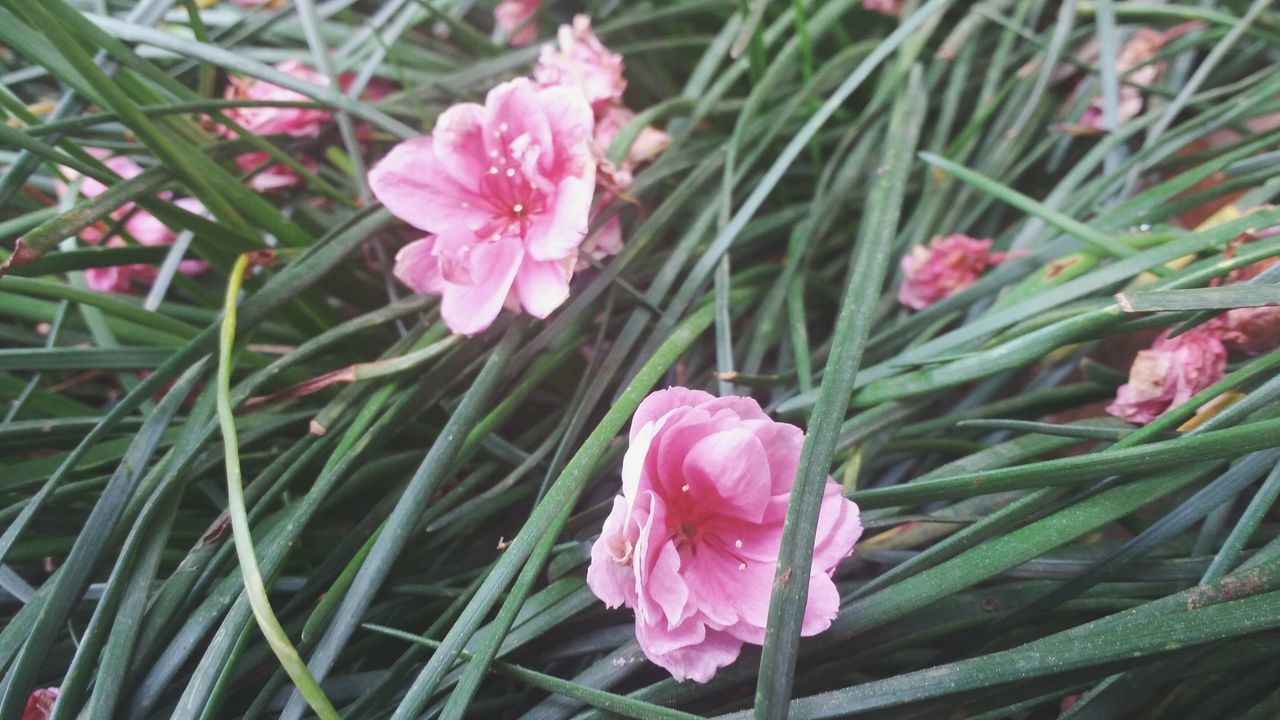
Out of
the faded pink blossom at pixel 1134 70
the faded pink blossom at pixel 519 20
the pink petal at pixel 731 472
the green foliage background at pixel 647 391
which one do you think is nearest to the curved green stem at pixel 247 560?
the green foliage background at pixel 647 391

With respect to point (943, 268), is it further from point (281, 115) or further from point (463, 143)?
point (281, 115)

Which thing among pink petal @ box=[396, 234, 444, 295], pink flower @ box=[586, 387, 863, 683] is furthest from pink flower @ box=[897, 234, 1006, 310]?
pink petal @ box=[396, 234, 444, 295]

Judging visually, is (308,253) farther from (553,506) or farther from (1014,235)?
(1014,235)

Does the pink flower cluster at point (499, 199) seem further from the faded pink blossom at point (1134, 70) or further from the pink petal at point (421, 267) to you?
the faded pink blossom at point (1134, 70)

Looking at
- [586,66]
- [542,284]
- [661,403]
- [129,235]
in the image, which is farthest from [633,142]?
[129,235]

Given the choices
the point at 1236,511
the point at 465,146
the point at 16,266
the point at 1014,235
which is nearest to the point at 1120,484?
the point at 1236,511

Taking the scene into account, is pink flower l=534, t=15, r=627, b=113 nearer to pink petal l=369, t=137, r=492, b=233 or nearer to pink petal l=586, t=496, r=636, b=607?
pink petal l=369, t=137, r=492, b=233
